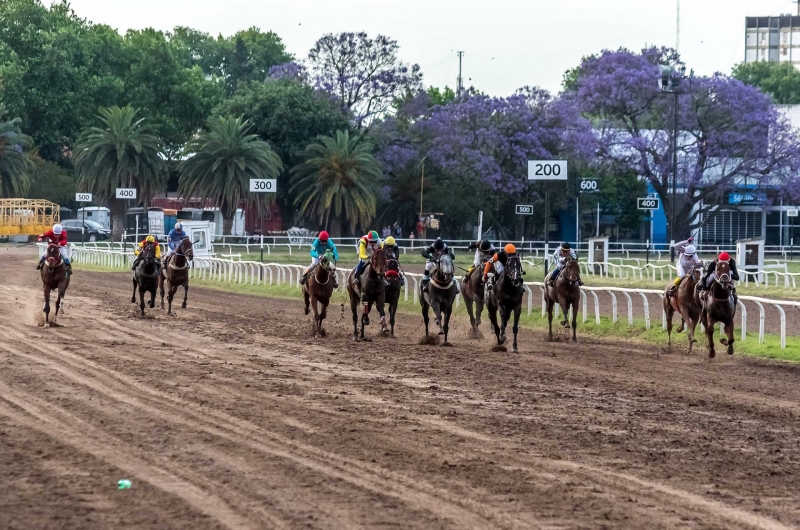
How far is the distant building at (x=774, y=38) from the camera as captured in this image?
6368 inches

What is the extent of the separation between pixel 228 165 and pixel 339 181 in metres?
5.92

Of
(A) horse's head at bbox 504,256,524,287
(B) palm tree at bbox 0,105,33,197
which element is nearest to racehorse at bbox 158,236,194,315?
(A) horse's head at bbox 504,256,524,287

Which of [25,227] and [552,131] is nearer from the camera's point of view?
[552,131]

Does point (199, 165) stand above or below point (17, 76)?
below

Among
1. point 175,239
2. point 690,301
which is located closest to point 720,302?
point 690,301

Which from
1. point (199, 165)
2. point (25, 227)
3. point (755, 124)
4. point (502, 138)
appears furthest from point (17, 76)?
point (755, 124)

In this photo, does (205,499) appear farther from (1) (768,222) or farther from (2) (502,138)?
(1) (768,222)

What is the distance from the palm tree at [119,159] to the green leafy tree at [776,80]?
55587 millimetres

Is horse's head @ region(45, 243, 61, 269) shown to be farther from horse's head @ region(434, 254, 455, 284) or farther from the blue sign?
the blue sign

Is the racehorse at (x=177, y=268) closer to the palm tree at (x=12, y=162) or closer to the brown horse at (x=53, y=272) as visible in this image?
the brown horse at (x=53, y=272)

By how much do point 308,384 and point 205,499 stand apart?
5.93 meters

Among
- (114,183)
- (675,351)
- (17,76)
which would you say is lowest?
(675,351)

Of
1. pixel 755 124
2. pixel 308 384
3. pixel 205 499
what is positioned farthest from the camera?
pixel 755 124

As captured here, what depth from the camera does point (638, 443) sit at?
384 inches
